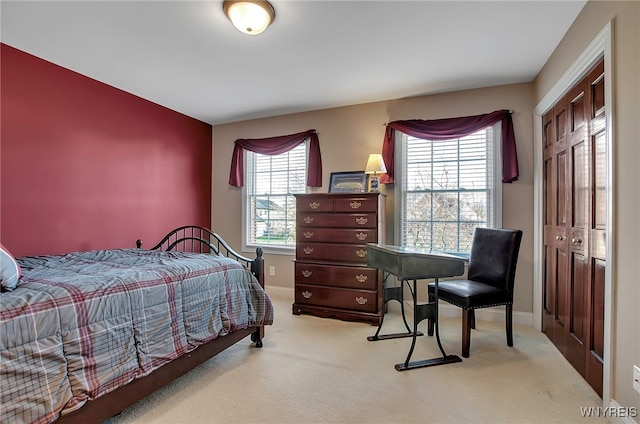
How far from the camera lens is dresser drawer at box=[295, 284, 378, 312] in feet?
10.9

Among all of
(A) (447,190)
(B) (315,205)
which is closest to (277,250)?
(B) (315,205)

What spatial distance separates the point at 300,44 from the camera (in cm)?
264

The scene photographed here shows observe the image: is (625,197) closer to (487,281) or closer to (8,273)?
(487,281)

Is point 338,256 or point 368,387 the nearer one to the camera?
point 368,387

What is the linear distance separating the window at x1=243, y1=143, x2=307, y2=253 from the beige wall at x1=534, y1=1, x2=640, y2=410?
317cm

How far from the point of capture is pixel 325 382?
85.4 inches

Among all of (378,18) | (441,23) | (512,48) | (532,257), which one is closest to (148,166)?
(378,18)

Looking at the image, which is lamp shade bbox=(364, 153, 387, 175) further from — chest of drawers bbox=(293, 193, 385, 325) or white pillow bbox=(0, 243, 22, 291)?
white pillow bbox=(0, 243, 22, 291)

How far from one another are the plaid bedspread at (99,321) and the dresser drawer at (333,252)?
1.17 m

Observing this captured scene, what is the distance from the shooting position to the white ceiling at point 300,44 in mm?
2201

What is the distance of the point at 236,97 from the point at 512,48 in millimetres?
2805

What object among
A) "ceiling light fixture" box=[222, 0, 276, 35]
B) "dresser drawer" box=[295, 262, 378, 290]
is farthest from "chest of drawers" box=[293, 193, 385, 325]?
"ceiling light fixture" box=[222, 0, 276, 35]

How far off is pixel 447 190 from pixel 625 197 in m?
2.02

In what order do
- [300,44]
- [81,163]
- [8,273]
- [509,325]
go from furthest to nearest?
[81,163] → [509,325] → [300,44] → [8,273]
